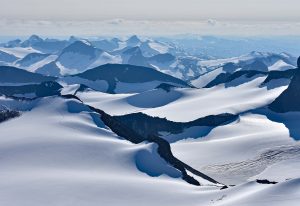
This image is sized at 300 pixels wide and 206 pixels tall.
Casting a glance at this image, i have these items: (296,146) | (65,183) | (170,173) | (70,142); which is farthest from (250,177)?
(65,183)

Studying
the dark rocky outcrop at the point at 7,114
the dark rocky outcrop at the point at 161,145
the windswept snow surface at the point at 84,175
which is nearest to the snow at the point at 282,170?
the dark rocky outcrop at the point at 161,145

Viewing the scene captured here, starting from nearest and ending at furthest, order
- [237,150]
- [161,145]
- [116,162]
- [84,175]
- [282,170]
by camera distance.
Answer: [84,175] < [116,162] < [161,145] < [282,170] < [237,150]

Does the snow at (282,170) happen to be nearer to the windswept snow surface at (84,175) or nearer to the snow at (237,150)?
the snow at (237,150)

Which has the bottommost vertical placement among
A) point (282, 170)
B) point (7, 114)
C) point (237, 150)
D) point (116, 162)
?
point (237, 150)

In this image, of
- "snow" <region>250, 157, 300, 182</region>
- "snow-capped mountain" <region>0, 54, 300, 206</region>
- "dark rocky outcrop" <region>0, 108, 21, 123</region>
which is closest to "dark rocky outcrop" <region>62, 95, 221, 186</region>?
"snow-capped mountain" <region>0, 54, 300, 206</region>

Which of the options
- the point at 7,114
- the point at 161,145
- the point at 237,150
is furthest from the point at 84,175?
the point at 237,150

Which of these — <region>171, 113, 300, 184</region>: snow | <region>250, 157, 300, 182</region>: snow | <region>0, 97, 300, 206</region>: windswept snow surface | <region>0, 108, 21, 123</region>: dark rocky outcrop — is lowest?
<region>171, 113, 300, 184</region>: snow

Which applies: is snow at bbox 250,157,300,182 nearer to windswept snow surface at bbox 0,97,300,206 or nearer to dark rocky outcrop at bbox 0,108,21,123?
windswept snow surface at bbox 0,97,300,206

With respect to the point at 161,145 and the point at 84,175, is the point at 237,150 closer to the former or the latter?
the point at 161,145

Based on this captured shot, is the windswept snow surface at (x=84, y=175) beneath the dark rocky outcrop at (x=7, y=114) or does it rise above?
above

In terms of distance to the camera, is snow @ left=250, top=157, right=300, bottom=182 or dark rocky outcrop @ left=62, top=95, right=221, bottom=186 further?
snow @ left=250, top=157, right=300, bottom=182

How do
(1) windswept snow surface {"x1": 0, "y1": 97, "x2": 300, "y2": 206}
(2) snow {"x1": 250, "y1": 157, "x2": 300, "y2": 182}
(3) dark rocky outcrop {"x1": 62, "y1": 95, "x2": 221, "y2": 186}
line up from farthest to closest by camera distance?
(2) snow {"x1": 250, "y1": 157, "x2": 300, "y2": 182} → (3) dark rocky outcrop {"x1": 62, "y1": 95, "x2": 221, "y2": 186} → (1) windswept snow surface {"x1": 0, "y1": 97, "x2": 300, "y2": 206}
